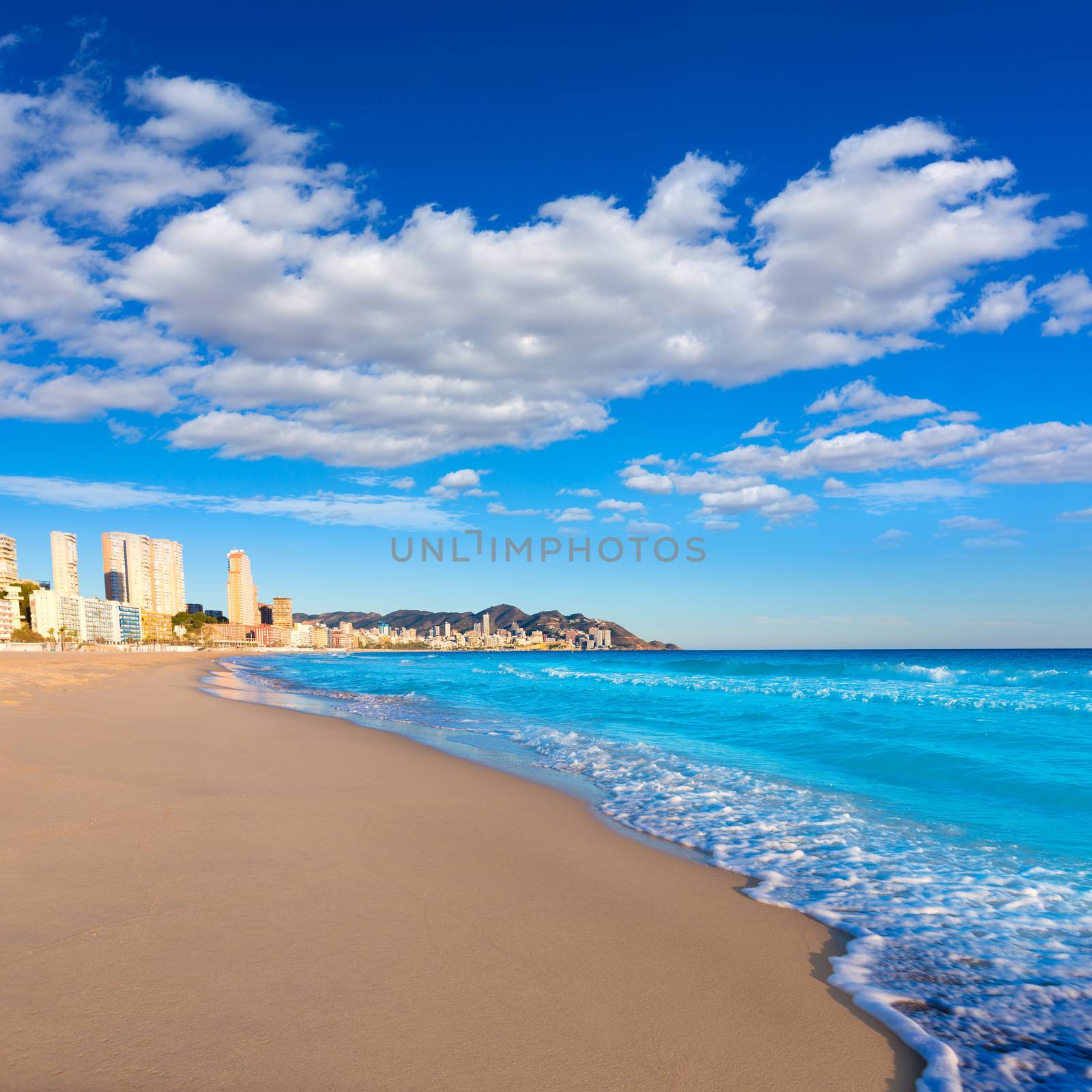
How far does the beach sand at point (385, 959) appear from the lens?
2604 millimetres

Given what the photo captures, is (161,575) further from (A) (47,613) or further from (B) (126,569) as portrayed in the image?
(A) (47,613)

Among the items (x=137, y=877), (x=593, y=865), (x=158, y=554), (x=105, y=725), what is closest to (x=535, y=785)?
(x=593, y=865)

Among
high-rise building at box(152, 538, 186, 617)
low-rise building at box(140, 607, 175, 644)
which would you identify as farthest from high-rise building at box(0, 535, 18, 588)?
high-rise building at box(152, 538, 186, 617)

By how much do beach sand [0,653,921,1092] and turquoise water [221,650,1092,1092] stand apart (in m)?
0.42

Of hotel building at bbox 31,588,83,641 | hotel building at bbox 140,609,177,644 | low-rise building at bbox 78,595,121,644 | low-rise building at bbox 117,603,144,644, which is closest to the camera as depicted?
hotel building at bbox 31,588,83,641

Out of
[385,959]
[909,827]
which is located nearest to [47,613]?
[909,827]

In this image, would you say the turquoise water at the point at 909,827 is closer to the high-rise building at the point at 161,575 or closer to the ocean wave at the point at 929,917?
the ocean wave at the point at 929,917

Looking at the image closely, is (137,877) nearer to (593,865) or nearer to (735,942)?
(593,865)

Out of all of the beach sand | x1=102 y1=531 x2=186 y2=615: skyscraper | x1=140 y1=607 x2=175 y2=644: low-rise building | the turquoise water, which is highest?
x1=102 y1=531 x2=186 y2=615: skyscraper

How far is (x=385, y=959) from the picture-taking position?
3436 millimetres

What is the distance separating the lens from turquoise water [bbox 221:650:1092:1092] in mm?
3367

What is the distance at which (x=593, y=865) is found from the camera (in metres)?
5.42

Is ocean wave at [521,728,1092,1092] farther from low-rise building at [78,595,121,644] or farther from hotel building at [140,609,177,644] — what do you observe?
hotel building at [140,609,177,644]

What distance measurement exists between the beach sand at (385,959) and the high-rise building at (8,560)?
15202 centimetres
